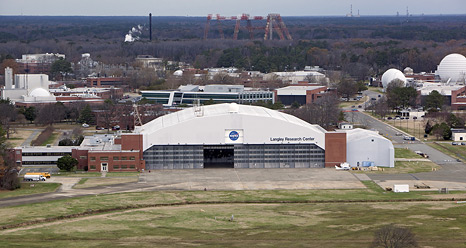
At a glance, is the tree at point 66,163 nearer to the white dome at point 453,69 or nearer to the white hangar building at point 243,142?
the white hangar building at point 243,142

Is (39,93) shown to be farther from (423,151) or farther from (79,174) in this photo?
(423,151)

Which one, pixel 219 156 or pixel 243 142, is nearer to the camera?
pixel 243 142

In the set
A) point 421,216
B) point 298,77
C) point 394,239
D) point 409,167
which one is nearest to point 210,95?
point 298,77

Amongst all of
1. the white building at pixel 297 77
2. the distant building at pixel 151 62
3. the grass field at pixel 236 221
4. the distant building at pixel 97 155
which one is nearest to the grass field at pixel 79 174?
the distant building at pixel 97 155

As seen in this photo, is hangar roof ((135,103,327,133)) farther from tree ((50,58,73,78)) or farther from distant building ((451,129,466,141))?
tree ((50,58,73,78))

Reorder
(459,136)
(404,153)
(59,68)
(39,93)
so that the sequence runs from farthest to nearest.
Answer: (59,68) → (39,93) → (459,136) → (404,153)

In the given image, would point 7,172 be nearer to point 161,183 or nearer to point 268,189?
point 161,183
